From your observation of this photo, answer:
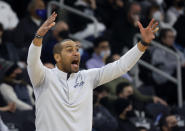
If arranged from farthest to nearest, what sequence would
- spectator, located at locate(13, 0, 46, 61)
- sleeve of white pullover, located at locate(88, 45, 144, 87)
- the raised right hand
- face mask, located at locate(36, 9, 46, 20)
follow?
face mask, located at locate(36, 9, 46, 20), spectator, located at locate(13, 0, 46, 61), sleeve of white pullover, located at locate(88, 45, 144, 87), the raised right hand

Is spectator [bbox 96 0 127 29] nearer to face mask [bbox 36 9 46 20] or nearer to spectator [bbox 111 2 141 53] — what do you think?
spectator [bbox 111 2 141 53]

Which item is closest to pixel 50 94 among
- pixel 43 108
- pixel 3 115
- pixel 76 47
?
pixel 43 108

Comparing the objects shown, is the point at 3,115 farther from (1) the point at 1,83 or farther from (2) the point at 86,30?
(2) the point at 86,30

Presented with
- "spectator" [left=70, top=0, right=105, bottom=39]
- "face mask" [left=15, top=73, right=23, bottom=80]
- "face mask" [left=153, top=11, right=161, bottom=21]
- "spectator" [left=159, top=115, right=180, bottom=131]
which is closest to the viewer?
"face mask" [left=15, top=73, right=23, bottom=80]

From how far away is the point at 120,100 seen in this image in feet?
29.3

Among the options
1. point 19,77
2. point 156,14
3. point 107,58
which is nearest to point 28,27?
point 19,77

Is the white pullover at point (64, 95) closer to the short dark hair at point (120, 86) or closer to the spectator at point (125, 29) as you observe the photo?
the short dark hair at point (120, 86)

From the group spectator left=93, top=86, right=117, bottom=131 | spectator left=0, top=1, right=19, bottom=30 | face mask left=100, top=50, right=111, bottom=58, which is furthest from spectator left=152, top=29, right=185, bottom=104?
spectator left=0, top=1, right=19, bottom=30

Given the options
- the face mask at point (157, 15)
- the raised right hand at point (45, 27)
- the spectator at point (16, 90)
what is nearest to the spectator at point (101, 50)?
the spectator at point (16, 90)

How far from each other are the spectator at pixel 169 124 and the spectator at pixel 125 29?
2001 mm

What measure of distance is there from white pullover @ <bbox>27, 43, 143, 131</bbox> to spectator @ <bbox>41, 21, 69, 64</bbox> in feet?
12.8

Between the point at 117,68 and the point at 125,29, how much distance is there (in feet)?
18.7

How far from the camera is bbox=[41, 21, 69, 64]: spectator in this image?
939 cm

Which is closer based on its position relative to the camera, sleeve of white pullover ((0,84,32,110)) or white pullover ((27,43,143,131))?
white pullover ((27,43,143,131))
